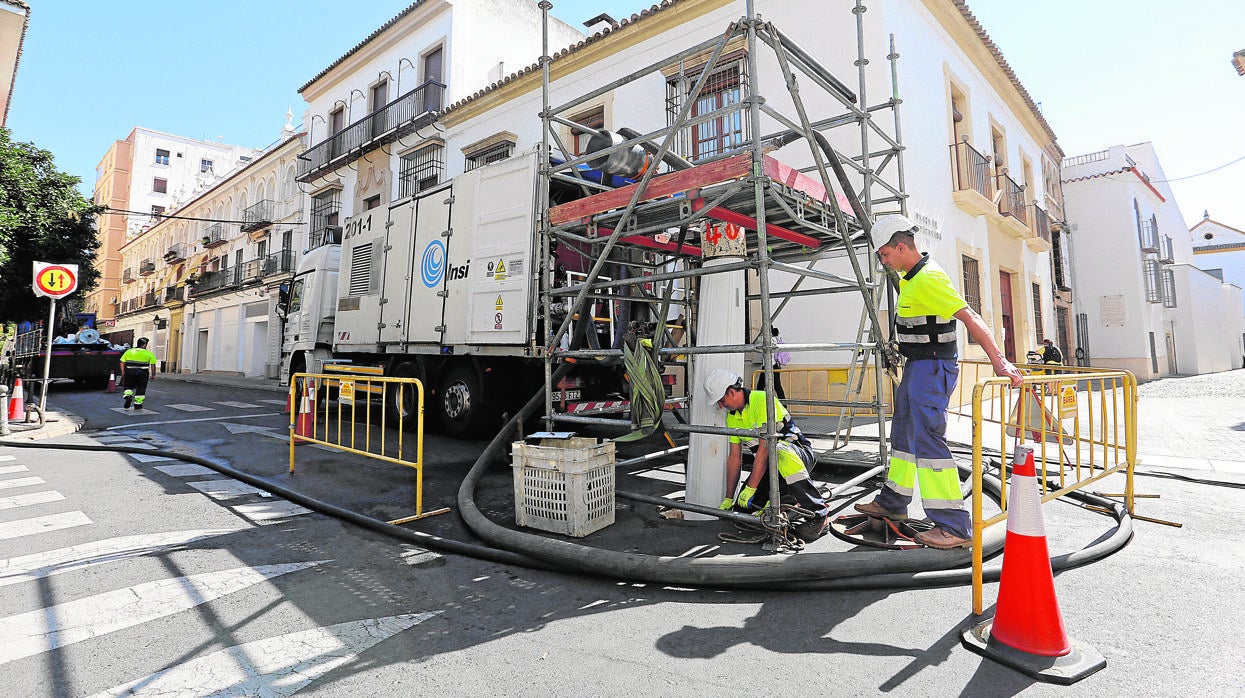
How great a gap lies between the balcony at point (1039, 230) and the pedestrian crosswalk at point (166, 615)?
1789 centimetres

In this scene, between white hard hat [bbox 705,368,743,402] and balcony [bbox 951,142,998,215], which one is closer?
white hard hat [bbox 705,368,743,402]

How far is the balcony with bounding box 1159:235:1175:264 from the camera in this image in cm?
2412

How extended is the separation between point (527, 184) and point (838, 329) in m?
6.03

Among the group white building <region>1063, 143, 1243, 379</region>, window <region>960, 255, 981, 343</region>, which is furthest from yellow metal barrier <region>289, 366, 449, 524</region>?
white building <region>1063, 143, 1243, 379</region>

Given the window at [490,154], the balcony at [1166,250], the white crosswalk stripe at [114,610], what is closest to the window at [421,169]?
the window at [490,154]

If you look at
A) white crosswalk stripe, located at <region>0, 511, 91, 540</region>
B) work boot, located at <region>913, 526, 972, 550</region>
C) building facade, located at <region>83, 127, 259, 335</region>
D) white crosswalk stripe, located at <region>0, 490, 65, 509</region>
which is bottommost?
white crosswalk stripe, located at <region>0, 511, 91, 540</region>

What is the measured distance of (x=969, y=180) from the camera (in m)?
11.9

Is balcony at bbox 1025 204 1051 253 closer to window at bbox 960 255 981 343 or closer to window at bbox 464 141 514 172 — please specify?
window at bbox 960 255 981 343

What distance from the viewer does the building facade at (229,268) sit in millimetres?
23438

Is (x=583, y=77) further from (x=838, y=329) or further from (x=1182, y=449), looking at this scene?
(x=1182, y=449)

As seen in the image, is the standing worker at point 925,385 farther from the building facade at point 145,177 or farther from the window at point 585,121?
the building facade at point 145,177

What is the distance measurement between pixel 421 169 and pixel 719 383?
15.8 metres

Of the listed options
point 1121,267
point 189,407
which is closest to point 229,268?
point 189,407

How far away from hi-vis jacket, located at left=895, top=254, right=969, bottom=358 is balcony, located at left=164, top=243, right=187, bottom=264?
130ft
